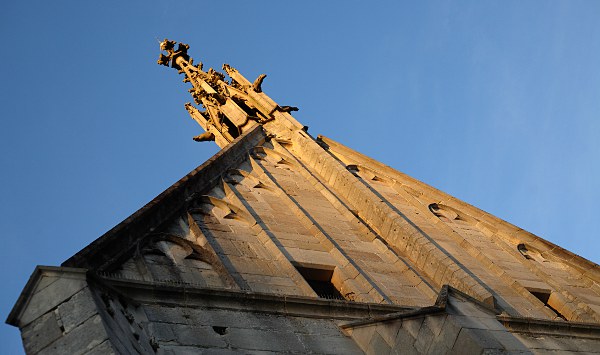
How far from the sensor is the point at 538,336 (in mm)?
12719

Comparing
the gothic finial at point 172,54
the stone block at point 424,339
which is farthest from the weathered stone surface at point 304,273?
the gothic finial at point 172,54

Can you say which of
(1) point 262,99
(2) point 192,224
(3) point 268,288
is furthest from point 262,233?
(1) point 262,99

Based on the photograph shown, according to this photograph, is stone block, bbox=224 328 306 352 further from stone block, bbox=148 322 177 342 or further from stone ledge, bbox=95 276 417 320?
stone block, bbox=148 322 177 342

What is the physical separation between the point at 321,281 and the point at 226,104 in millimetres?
13373

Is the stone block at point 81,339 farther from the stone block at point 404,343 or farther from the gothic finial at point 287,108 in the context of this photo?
the gothic finial at point 287,108

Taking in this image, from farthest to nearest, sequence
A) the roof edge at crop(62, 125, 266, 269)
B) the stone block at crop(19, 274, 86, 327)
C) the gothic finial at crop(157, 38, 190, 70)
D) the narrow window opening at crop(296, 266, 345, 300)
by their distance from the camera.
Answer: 1. the gothic finial at crop(157, 38, 190, 70)
2. the narrow window opening at crop(296, 266, 345, 300)
3. the roof edge at crop(62, 125, 266, 269)
4. the stone block at crop(19, 274, 86, 327)

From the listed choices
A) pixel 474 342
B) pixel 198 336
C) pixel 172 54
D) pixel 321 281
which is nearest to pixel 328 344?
pixel 198 336

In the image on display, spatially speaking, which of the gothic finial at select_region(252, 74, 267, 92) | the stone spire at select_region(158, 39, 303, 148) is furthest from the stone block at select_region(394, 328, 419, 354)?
the gothic finial at select_region(252, 74, 267, 92)

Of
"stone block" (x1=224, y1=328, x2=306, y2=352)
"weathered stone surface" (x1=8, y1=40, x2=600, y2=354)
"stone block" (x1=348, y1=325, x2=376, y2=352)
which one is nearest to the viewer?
"weathered stone surface" (x1=8, y1=40, x2=600, y2=354)

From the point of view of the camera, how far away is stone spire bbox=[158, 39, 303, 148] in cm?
2395

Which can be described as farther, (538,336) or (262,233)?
(262,233)

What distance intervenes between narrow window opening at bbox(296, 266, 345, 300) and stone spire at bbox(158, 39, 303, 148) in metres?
8.49

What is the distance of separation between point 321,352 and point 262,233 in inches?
171

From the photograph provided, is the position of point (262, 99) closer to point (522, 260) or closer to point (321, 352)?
point (522, 260)
